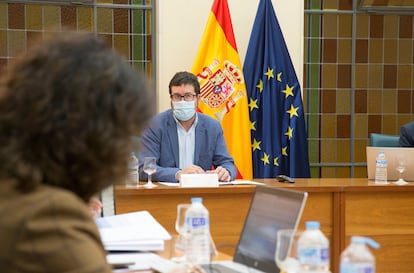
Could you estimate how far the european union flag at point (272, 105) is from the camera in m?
5.66

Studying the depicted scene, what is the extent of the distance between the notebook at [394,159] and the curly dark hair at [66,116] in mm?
3429

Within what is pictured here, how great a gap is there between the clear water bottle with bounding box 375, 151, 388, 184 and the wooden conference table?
0.15 meters

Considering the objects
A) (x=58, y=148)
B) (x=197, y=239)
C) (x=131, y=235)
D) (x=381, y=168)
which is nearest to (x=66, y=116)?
(x=58, y=148)

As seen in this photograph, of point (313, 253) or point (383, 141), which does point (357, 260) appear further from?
point (383, 141)

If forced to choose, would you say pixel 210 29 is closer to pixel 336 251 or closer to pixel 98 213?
pixel 336 251

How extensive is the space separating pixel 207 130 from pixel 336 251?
1226 mm

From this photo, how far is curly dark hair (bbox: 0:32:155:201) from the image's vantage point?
1.14 metres

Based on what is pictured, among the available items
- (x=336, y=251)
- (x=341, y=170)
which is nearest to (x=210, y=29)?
(x=341, y=170)

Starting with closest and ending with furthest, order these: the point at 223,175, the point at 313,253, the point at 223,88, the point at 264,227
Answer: the point at 313,253 < the point at 264,227 < the point at 223,175 < the point at 223,88

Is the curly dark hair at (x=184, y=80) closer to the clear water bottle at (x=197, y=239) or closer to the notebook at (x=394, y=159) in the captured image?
the notebook at (x=394, y=159)

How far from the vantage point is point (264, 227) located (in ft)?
7.14

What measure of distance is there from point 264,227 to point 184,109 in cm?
248

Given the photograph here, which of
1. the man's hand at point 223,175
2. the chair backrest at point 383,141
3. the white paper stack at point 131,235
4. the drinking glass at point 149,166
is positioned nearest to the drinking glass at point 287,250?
the white paper stack at point 131,235

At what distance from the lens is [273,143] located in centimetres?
567
